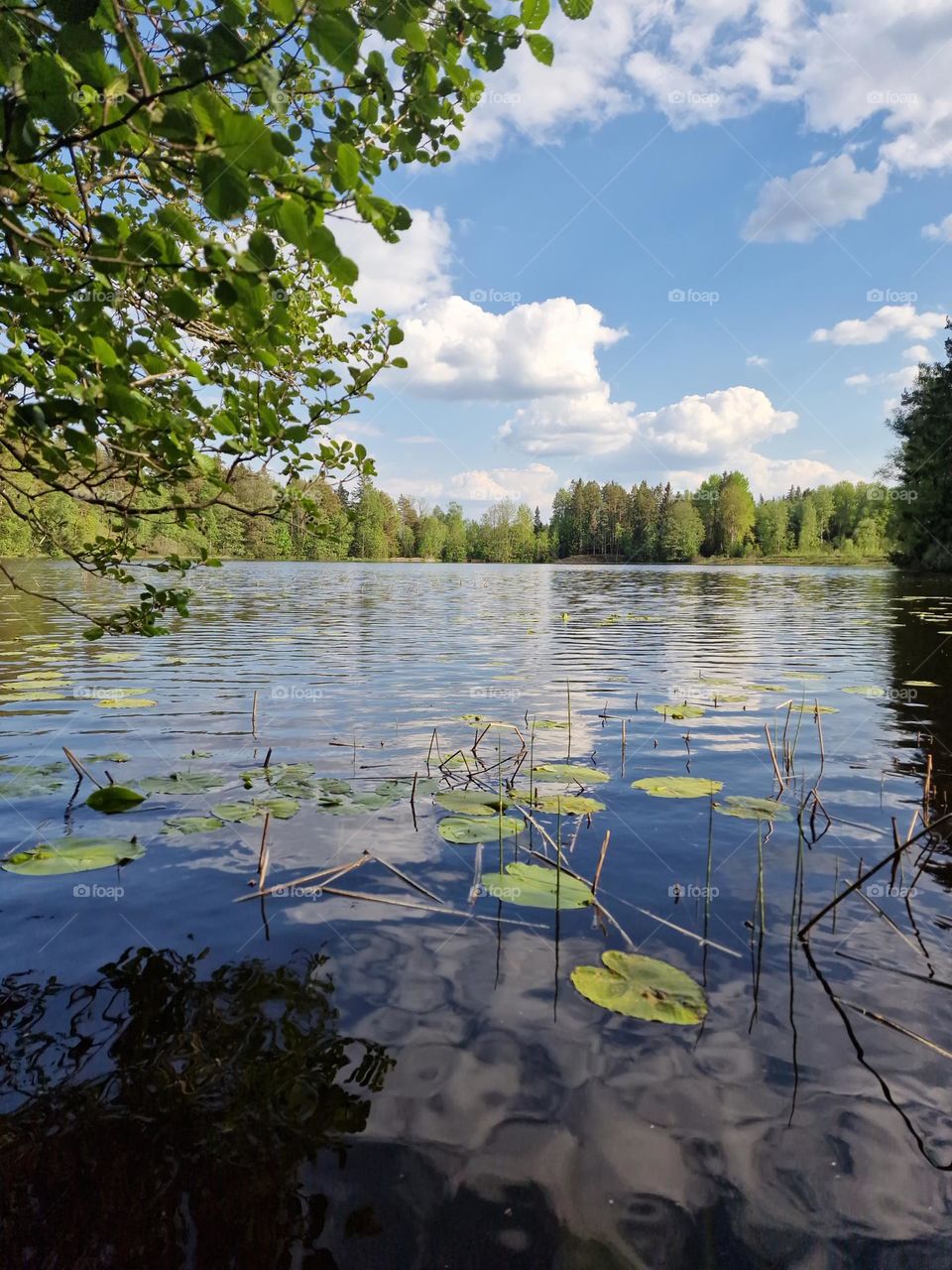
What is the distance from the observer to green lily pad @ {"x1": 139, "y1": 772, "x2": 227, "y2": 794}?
7.68 meters

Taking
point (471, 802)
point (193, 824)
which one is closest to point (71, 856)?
point (193, 824)

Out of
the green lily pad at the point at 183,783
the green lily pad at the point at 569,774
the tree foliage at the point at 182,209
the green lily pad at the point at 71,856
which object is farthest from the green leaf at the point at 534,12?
the green lily pad at the point at 183,783

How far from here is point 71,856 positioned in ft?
19.2

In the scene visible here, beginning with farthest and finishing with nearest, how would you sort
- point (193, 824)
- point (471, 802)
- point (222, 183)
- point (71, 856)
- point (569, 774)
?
point (569, 774), point (471, 802), point (193, 824), point (71, 856), point (222, 183)

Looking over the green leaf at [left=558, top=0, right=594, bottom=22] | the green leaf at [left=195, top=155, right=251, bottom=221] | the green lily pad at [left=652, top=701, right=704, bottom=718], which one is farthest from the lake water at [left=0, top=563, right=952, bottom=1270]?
the green leaf at [left=558, top=0, right=594, bottom=22]

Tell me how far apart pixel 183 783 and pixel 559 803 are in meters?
4.05

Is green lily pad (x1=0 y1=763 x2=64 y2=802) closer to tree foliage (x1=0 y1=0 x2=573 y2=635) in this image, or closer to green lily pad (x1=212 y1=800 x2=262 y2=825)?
green lily pad (x1=212 y1=800 x2=262 y2=825)

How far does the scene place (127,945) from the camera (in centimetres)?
467

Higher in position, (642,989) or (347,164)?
(347,164)

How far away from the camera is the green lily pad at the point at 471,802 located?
23.2 ft

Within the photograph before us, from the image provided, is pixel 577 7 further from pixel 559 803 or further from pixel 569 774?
pixel 569 774

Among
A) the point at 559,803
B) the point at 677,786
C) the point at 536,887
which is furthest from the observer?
the point at 677,786

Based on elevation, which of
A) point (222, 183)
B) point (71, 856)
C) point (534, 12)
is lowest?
point (71, 856)

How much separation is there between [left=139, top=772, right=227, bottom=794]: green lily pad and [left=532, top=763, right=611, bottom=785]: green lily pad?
3.49m
